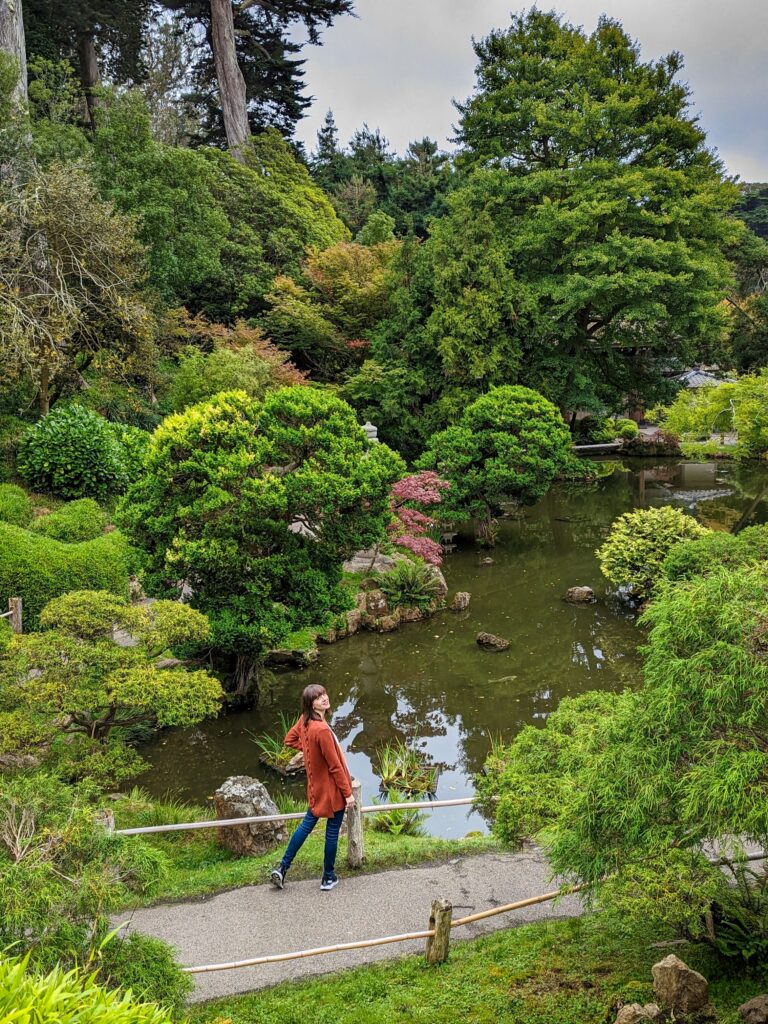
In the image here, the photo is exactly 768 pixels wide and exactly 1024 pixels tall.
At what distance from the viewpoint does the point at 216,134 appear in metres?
27.7

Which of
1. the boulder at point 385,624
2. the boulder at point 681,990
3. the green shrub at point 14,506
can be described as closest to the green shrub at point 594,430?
the boulder at point 385,624

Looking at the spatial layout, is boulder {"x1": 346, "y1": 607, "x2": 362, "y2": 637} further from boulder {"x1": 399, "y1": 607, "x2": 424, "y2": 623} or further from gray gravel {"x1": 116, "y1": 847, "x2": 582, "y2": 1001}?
gray gravel {"x1": 116, "y1": 847, "x2": 582, "y2": 1001}

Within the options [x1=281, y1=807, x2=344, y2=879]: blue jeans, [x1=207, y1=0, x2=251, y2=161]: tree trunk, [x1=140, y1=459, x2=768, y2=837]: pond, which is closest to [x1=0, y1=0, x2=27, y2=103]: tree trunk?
[x1=207, y1=0, x2=251, y2=161]: tree trunk

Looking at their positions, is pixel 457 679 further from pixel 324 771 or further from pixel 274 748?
pixel 324 771

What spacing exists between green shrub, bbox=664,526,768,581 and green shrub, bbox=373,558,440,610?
4.17 m

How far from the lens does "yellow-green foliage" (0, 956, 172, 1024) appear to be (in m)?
2.06

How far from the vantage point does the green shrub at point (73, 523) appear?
10805 millimetres

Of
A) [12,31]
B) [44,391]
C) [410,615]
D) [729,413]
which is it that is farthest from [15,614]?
[12,31]

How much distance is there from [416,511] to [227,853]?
8.66m

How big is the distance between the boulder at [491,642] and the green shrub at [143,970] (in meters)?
8.43

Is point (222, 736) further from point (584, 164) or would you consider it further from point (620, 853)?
point (584, 164)

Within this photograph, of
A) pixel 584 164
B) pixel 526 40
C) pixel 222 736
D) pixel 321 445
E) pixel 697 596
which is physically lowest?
pixel 222 736

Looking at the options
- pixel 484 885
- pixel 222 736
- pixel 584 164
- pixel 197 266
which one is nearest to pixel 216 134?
pixel 197 266

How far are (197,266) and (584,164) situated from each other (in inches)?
420
